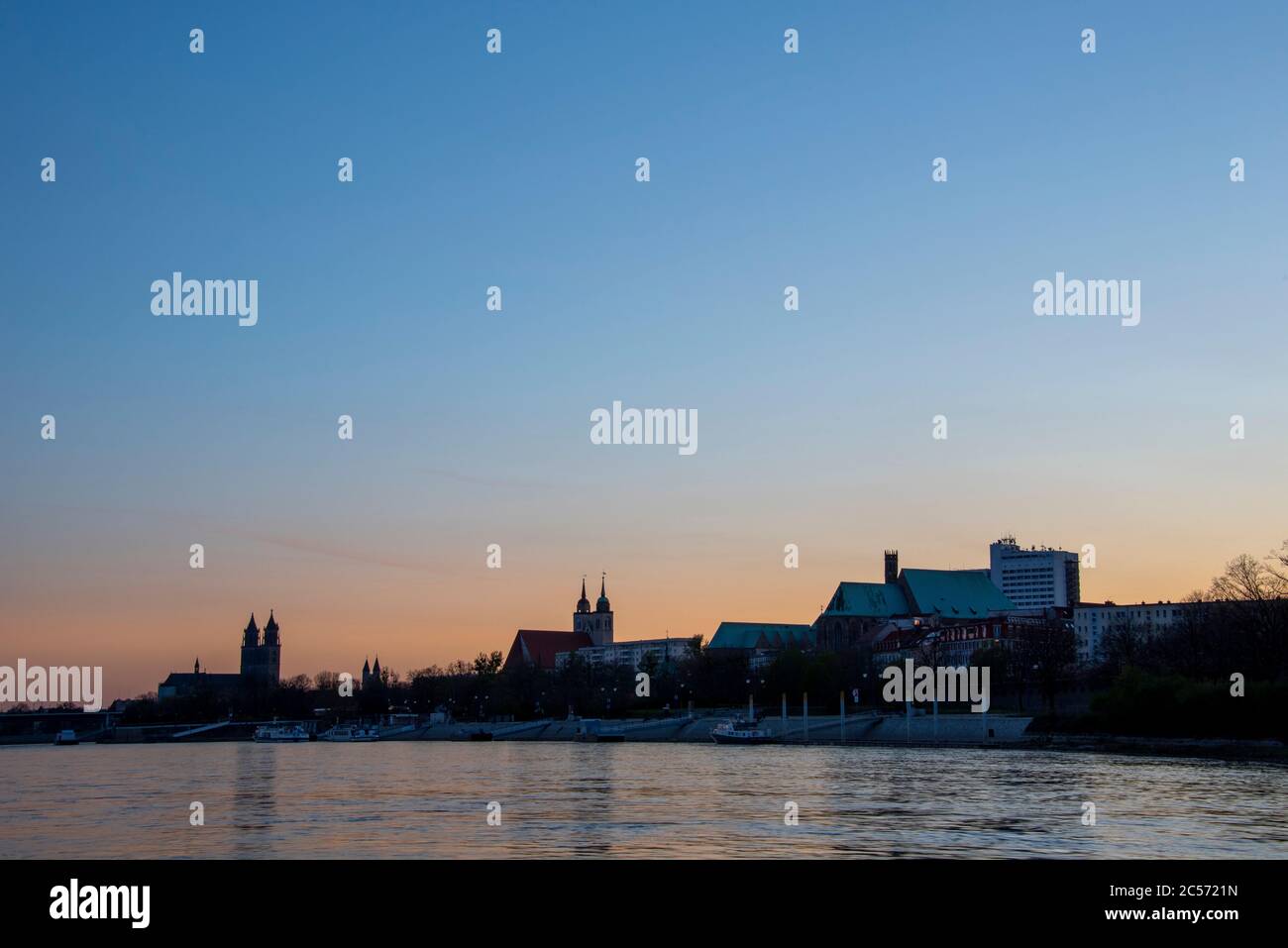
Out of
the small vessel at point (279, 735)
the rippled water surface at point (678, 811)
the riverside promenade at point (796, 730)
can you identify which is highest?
the rippled water surface at point (678, 811)

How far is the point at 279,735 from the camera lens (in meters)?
173

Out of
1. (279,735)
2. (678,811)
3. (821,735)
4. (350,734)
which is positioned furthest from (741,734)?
(678,811)

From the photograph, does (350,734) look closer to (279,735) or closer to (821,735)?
(279,735)

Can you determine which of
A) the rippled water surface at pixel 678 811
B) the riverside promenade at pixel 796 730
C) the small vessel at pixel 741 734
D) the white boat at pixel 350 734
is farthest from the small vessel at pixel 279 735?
the rippled water surface at pixel 678 811

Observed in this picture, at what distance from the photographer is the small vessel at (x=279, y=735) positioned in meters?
170

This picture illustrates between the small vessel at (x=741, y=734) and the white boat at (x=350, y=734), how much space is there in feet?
190

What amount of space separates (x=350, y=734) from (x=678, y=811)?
135 meters

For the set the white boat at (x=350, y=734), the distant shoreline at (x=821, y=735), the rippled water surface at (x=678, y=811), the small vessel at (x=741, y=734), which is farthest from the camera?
the white boat at (x=350, y=734)

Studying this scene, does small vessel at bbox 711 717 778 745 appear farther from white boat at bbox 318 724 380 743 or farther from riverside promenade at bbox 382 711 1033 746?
white boat at bbox 318 724 380 743

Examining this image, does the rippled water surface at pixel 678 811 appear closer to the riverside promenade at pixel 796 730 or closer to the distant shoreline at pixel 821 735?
the distant shoreline at pixel 821 735

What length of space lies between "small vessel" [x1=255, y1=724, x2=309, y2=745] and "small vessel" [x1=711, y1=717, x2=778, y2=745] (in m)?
66.4

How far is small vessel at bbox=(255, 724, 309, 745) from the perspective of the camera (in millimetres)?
169500
